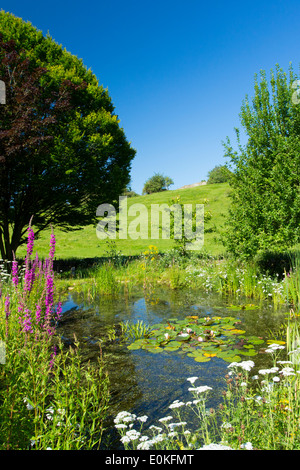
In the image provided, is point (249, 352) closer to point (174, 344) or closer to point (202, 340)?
point (202, 340)

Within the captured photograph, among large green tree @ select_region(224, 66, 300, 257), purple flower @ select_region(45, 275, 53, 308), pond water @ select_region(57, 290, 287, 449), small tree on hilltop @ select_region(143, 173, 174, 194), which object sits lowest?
pond water @ select_region(57, 290, 287, 449)

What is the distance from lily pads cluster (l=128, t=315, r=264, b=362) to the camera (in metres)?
4.37

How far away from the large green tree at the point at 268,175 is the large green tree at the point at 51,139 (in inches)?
223

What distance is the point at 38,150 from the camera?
988 cm

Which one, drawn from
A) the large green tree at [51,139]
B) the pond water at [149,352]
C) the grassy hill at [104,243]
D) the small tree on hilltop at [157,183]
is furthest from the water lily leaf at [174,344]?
the small tree on hilltop at [157,183]

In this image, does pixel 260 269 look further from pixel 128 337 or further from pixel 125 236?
pixel 125 236

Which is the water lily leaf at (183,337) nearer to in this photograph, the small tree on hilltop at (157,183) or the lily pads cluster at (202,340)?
the lily pads cluster at (202,340)

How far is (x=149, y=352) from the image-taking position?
462 cm

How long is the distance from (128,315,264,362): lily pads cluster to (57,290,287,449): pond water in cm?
10

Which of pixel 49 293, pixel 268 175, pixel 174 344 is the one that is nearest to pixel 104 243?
pixel 268 175

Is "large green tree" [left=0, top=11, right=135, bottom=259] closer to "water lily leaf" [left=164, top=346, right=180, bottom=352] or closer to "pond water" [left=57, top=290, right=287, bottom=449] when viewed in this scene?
"pond water" [left=57, top=290, right=287, bottom=449]

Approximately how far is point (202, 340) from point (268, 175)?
189 inches

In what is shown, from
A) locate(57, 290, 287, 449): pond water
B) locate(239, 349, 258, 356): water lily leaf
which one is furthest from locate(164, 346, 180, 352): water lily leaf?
locate(239, 349, 258, 356): water lily leaf

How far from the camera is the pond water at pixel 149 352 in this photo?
332 centimetres
